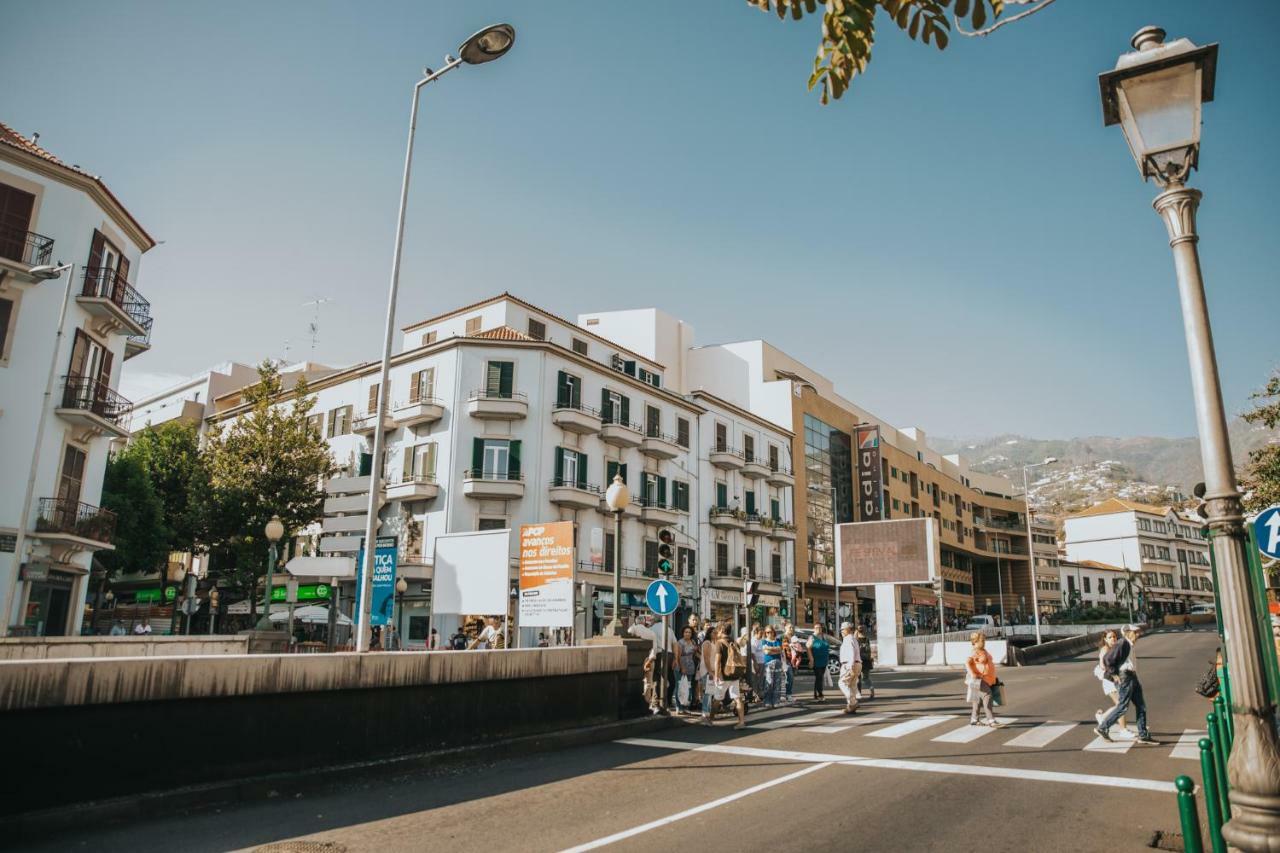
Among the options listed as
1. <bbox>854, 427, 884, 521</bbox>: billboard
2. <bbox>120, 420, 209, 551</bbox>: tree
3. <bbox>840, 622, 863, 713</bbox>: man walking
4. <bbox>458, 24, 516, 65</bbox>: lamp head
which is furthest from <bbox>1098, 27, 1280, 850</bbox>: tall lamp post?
<bbox>854, 427, 884, 521</bbox>: billboard

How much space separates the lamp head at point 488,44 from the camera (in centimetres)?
1154

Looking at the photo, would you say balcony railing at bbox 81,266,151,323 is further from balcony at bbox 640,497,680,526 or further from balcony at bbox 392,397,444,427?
balcony at bbox 640,497,680,526

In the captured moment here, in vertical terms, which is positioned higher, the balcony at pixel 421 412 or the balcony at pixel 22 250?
the balcony at pixel 22 250

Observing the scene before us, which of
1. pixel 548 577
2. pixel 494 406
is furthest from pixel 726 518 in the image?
pixel 548 577

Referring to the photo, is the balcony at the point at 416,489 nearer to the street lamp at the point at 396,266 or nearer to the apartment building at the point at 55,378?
the apartment building at the point at 55,378

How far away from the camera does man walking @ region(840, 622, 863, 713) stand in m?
15.9

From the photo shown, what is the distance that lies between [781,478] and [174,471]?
36.3 metres

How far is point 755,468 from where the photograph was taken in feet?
168

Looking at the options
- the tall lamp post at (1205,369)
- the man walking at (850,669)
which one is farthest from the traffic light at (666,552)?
the tall lamp post at (1205,369)

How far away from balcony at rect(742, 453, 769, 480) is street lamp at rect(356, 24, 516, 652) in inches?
1551

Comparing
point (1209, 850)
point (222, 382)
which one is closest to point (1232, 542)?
point (1209, 850)

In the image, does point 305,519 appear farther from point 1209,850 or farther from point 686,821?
point 1209,850

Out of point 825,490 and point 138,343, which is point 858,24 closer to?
point 138,343

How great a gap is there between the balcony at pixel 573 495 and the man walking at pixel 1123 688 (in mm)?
27916
